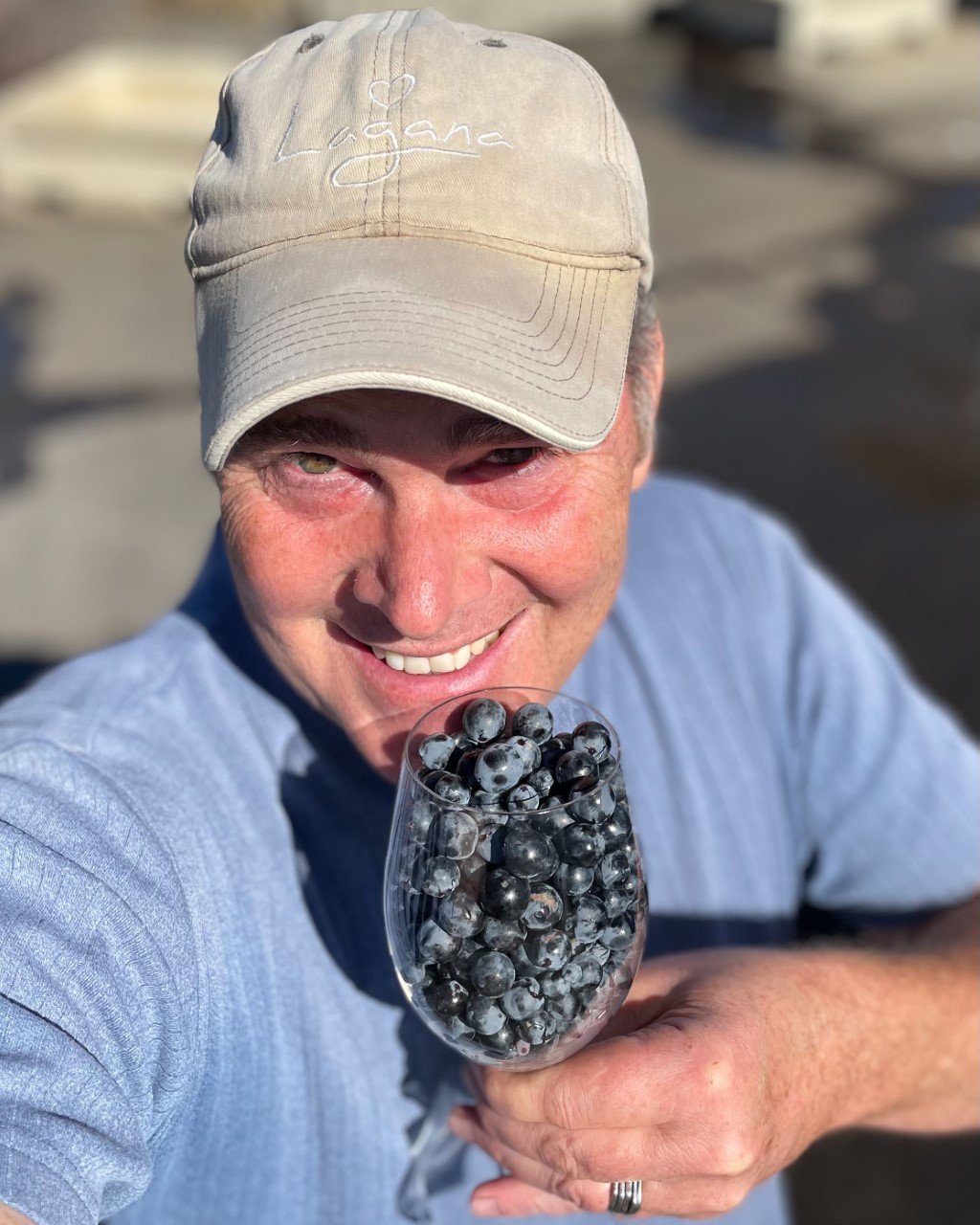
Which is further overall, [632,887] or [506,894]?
[632,887]

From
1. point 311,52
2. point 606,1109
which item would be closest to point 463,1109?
point 606,1109

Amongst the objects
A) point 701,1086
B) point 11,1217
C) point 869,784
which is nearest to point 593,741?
point 701,1086

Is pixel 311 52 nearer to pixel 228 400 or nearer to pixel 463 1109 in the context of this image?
pixel 228 400

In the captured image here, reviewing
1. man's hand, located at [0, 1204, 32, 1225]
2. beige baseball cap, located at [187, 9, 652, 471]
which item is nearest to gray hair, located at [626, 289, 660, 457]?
beige baseball cap, located at [187, 9, 652, 471]

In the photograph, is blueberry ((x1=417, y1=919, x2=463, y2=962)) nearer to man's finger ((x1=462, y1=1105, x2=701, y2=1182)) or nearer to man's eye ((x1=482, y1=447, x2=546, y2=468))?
man's finger ((x1=462, y1=1105, x2=701, y2=1182))

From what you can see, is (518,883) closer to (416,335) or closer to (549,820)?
(549,820)

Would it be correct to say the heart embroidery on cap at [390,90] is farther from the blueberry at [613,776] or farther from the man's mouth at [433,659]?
the blueberry at [613,776]
